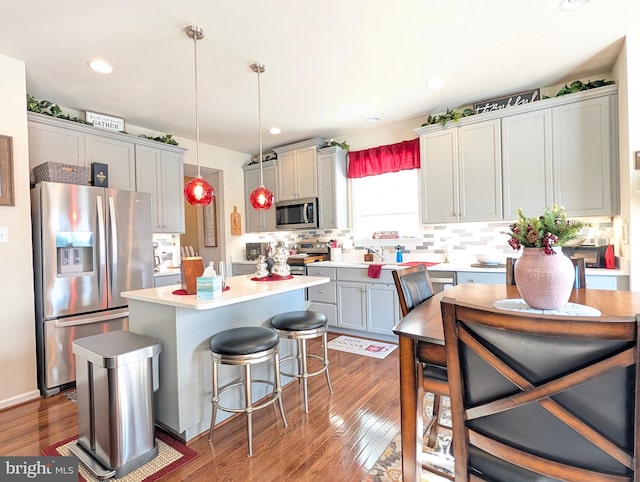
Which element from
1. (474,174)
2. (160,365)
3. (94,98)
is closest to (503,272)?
(474,174)

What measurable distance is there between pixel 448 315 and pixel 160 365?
1.79 metres

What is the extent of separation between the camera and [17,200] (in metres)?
2.52

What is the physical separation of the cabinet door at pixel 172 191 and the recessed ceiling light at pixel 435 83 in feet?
10.1

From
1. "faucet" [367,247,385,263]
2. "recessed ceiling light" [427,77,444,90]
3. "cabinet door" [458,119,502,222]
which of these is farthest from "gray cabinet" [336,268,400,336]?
"recessed ceiling light" [427,77,444,90]

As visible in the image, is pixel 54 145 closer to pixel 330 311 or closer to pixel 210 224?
pixel 210 224

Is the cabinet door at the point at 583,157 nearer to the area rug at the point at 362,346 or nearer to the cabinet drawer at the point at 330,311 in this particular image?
the area rug at the point at 362,346

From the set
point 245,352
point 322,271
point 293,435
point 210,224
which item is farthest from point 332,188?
point 293,435

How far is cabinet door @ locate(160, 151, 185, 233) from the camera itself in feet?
12.9

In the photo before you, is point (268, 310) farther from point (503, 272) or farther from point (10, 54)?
point (10, 54)

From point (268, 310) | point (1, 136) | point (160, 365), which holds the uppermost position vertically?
point (1, 136)

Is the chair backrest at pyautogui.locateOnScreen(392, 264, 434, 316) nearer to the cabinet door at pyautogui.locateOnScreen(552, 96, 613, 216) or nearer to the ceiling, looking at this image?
the ceiling

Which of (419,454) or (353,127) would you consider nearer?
(419,454)

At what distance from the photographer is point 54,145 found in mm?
3008

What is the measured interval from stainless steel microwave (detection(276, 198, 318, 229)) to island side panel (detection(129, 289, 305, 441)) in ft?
8.07
